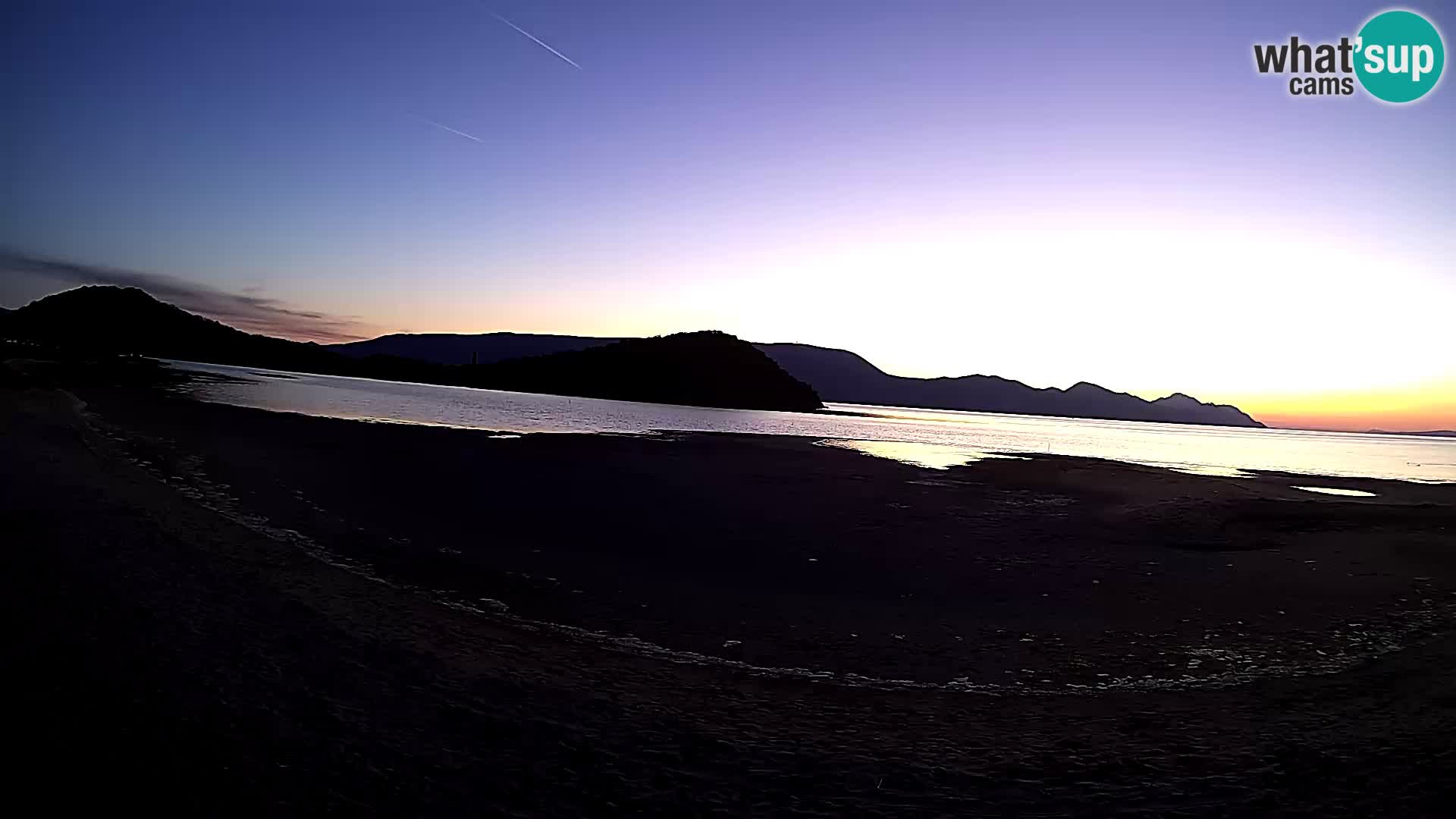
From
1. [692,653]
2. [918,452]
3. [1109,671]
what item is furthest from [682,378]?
[1109,671]

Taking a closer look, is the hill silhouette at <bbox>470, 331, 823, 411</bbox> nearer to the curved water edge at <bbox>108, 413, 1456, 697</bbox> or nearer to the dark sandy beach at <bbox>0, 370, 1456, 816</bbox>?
the dark sandy beach at <bbox>0, 370, 1456, 816</bbox>

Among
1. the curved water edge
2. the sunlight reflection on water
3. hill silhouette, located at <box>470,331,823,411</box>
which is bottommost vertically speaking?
the curved water edge

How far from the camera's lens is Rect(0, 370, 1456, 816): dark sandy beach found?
21.8 feet

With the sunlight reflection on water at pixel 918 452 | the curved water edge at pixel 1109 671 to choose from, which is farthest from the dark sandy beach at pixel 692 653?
the sunlight reflection on water at pixel 918 452

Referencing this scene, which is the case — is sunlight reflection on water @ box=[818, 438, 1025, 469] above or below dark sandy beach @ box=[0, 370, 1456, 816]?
above

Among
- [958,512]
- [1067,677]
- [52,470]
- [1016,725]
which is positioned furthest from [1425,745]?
[52,470]

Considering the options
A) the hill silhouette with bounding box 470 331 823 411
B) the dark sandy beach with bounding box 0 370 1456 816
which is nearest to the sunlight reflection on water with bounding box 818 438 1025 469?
the dark sandy beach with bounding box 0 370 1456 816

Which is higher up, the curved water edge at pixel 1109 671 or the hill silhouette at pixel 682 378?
the hill silhouette at pixel 682 378

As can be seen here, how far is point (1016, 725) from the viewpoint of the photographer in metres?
8.55

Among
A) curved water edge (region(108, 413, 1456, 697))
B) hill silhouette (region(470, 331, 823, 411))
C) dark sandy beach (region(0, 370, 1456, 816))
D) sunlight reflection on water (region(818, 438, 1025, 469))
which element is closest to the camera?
dark sandy beach (region(0, 370, 1456, 816))

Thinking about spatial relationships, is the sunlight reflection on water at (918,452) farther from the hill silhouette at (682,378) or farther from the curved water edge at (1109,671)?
the hill silhouette at (682,378)

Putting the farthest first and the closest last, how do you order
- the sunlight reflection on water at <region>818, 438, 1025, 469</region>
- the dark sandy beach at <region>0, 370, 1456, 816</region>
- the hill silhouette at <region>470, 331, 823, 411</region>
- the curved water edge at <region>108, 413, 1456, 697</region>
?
1. the hill silhouette at <region>470, 331, 823, 411</region>
2. the sunlight reflection on water at <region>818, 438, 1025, 469</region>
3. the curved water edge at <region>108, 413, 1456, 697</region>
4. the dark sandy beach at <region>0, 370, 1456, 816</region>

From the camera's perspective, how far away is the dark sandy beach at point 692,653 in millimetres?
6645

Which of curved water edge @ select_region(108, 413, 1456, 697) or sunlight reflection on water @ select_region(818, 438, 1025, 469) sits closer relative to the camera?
curved water edge @ select_region(108, 413, 1456, 697)
